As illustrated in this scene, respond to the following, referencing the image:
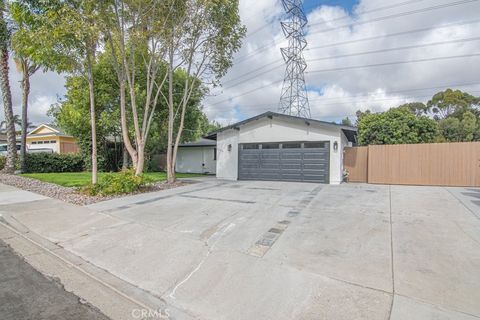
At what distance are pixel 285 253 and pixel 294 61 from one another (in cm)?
2025

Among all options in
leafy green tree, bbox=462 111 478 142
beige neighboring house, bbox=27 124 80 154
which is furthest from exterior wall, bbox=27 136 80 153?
leafy green tree, bbox=462 111 478 142

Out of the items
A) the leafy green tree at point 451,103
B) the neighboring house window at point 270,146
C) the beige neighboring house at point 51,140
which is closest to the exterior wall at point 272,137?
the neighboring house window at point 270,146

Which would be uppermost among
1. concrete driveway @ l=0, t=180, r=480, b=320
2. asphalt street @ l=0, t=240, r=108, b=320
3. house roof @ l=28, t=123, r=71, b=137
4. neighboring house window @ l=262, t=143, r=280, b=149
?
house roof @ l=28, t=123, r=71, b=137

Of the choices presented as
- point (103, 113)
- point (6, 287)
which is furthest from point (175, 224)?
point (103, 113)

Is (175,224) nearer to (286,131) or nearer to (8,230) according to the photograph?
(8,230)

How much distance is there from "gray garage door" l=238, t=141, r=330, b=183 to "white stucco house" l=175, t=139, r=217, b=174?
20.0 ft

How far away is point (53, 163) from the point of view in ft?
56.3

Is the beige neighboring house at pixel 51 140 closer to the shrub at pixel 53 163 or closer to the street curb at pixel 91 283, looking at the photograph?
the shrub at pixel 53 163

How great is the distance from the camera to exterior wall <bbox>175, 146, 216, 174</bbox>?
2072cm

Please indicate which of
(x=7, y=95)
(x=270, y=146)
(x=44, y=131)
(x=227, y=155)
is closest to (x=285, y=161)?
(x=270, y=146)

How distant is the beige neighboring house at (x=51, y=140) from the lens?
26.2 m

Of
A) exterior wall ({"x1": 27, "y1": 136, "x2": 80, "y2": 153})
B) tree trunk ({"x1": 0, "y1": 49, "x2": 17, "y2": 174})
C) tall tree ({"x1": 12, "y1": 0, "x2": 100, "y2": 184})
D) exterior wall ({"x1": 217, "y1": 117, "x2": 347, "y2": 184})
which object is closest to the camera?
tall tree ({"x1": 12, "y1": 0, "x2": 100, "y2": 184})

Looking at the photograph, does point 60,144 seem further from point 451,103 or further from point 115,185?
point 451,103

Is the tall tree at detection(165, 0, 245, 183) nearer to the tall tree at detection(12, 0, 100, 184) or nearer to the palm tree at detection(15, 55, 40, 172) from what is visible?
the tall tree at detection(12, 0, 100, 184)
